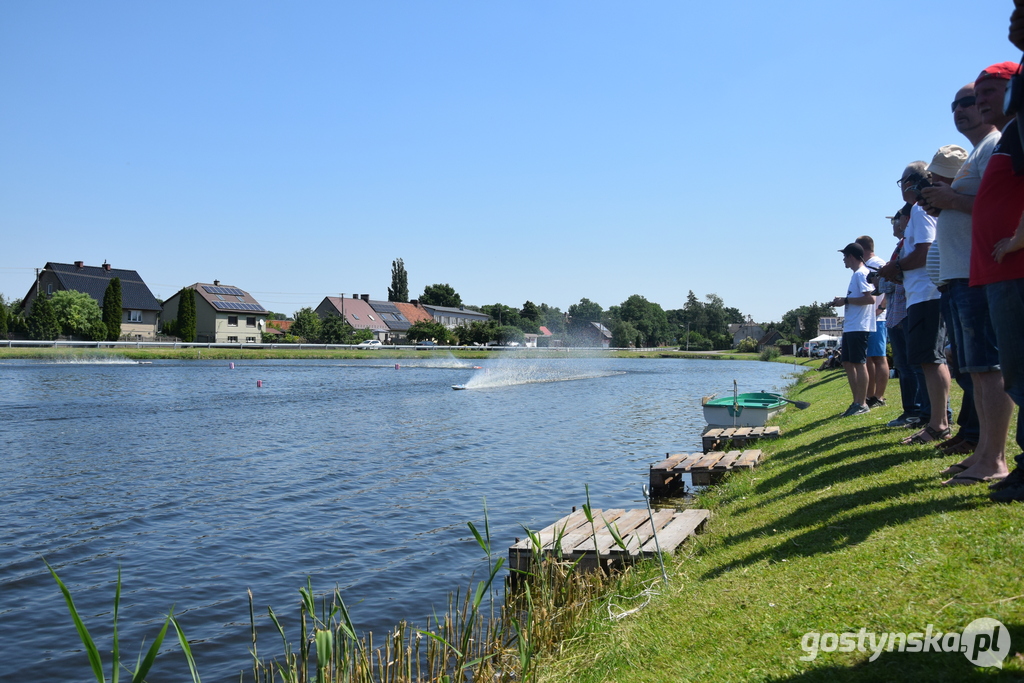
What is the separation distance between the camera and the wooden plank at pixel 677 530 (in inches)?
259

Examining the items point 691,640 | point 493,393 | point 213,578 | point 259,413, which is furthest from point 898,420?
point 493,393

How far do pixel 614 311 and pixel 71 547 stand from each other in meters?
180

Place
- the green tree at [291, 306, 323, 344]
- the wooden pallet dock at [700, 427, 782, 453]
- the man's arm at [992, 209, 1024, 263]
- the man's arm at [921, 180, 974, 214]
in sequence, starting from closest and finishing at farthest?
the man's arm at [992, 209, 1024, 263], the man's arm at [921, 180, 974, 214], the wooden pallet dock at [700, 427, 782, 453], the green tree at [291, 306, 323, 344]

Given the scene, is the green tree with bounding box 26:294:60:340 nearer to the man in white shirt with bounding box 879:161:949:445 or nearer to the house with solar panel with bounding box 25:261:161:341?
the house with solar panel with bounding box 25:261:161:341

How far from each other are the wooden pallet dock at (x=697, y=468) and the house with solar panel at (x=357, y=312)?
96479 mm

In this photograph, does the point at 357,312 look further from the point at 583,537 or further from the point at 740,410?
the point at 583,537

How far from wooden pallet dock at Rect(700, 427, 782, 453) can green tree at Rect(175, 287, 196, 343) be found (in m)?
74.1

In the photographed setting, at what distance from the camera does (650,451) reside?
16562 mm

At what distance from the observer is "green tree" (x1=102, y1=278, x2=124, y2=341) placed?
236ft

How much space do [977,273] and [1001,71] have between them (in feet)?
4.76

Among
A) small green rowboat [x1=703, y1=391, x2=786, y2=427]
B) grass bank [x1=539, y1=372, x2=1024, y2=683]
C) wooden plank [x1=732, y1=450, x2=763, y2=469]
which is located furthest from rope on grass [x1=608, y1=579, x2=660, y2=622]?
small green rowboat [x1=703, y1=391, x2=786, y2=427]

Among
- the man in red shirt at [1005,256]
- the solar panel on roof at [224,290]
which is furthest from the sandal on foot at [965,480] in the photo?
the solar panel on roof at [224,290]

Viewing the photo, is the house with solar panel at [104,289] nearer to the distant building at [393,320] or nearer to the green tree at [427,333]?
the green tree at [427,333]

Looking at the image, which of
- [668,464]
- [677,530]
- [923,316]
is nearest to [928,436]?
[923,316]
